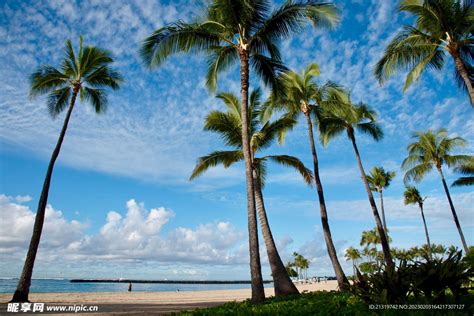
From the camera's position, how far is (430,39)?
12.6 metres

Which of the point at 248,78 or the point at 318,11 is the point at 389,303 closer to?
the point at 248,78

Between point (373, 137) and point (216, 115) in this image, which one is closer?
point (216, 115)

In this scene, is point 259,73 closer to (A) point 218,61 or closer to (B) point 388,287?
(A) point 218,61

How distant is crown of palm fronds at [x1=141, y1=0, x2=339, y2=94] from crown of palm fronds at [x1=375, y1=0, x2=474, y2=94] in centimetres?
333

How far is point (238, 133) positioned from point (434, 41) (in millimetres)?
9564

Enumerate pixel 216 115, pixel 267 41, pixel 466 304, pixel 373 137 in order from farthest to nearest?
1. pixel 373 137
2. pixel 216 115
3. pixel 267 41
4. pixel 466 304

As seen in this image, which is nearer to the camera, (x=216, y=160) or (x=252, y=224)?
(x=252, y=224)

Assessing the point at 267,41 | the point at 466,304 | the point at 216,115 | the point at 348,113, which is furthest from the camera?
the point at 348,113

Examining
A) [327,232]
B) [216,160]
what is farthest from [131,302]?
[327,232]

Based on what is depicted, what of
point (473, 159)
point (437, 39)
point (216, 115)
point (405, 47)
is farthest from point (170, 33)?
point (473, 159)

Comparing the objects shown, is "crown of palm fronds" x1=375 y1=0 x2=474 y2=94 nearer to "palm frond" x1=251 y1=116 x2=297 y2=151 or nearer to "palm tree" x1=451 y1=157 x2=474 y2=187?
"palm frond" x1=251 y1=116 x2=297 y2=151

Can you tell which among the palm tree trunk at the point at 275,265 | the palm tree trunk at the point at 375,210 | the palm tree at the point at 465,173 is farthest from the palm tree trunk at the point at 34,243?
the palm tree at the point at 465,173

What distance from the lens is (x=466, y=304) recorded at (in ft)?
16.7

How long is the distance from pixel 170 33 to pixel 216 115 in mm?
5199
